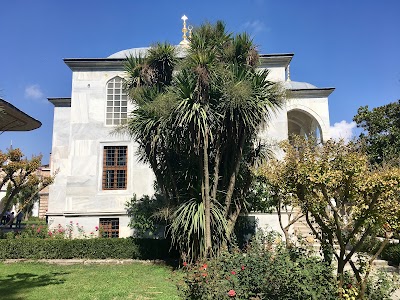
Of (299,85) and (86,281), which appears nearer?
(86,281)

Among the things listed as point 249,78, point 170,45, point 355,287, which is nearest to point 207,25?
point 170,45

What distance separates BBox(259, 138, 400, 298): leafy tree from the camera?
567 centimetres

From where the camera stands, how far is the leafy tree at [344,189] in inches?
223

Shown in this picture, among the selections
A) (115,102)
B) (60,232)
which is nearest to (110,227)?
(60,232)

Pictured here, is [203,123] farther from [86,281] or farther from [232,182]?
[86,281]

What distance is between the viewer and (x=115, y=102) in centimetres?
1755

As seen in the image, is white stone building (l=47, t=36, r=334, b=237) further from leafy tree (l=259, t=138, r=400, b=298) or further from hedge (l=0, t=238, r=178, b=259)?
leafy tree (l=259, t=138, r=400, b=298)

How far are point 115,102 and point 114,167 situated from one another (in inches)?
127

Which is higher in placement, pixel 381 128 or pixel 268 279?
pixel 381 128

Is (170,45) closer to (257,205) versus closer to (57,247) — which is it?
(257,205)

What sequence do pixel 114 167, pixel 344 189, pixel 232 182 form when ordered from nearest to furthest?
pixel 344 189
pixel 232 182
pixel 114 167

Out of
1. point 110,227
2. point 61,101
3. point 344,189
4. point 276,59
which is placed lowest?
point 110,227

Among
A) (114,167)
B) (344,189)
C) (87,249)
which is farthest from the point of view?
(114,167)

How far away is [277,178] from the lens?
6855 millimetres
